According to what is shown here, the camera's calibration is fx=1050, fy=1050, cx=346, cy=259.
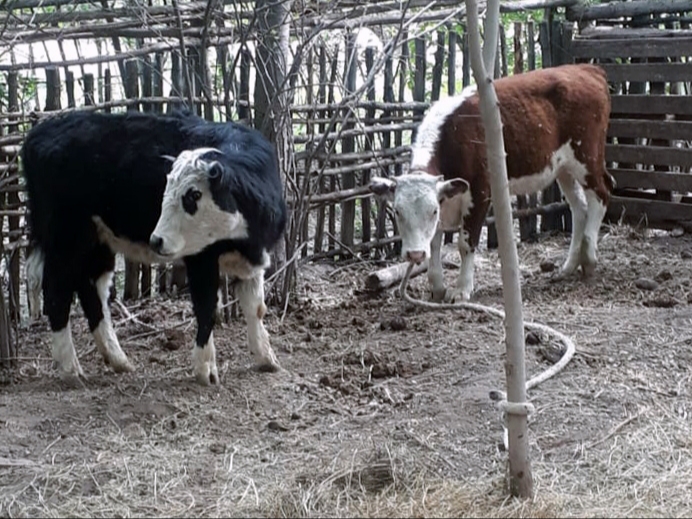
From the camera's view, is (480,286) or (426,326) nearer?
(426,326)

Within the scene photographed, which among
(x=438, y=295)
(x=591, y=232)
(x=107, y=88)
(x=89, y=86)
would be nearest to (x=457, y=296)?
(x=438, y=295)

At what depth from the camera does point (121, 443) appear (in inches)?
203

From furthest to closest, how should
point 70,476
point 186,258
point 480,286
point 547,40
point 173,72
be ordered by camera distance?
point 547,40 < point 480,286 < point 173,72 < point 186,258 < point 70,476

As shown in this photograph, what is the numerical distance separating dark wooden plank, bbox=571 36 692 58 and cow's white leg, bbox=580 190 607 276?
2079 millimetres

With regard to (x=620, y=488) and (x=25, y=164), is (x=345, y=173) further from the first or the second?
(x=620, y=488)

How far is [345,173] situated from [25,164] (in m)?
3.33

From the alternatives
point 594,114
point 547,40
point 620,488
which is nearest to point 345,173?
point 594,114

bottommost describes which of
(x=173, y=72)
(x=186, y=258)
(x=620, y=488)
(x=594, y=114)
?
(x=620, y=488)

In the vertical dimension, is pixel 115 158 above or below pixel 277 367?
above

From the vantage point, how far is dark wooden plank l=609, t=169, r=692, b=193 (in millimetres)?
9961

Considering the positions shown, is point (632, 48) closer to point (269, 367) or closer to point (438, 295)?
point (438, 295)

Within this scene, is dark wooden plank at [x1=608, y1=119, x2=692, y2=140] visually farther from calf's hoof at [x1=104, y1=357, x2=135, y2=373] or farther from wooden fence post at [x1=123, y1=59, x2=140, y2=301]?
calf's hoof at [x1=104, y1=357, x2=135, y2=373]

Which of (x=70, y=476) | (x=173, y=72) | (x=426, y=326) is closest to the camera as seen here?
(x=70, y=476)

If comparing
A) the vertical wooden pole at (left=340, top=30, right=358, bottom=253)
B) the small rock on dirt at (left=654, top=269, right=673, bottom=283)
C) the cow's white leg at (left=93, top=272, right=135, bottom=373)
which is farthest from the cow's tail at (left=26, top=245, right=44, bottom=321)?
the small rock on dirt at (left=654, top=269, right=673, bottom=283)
